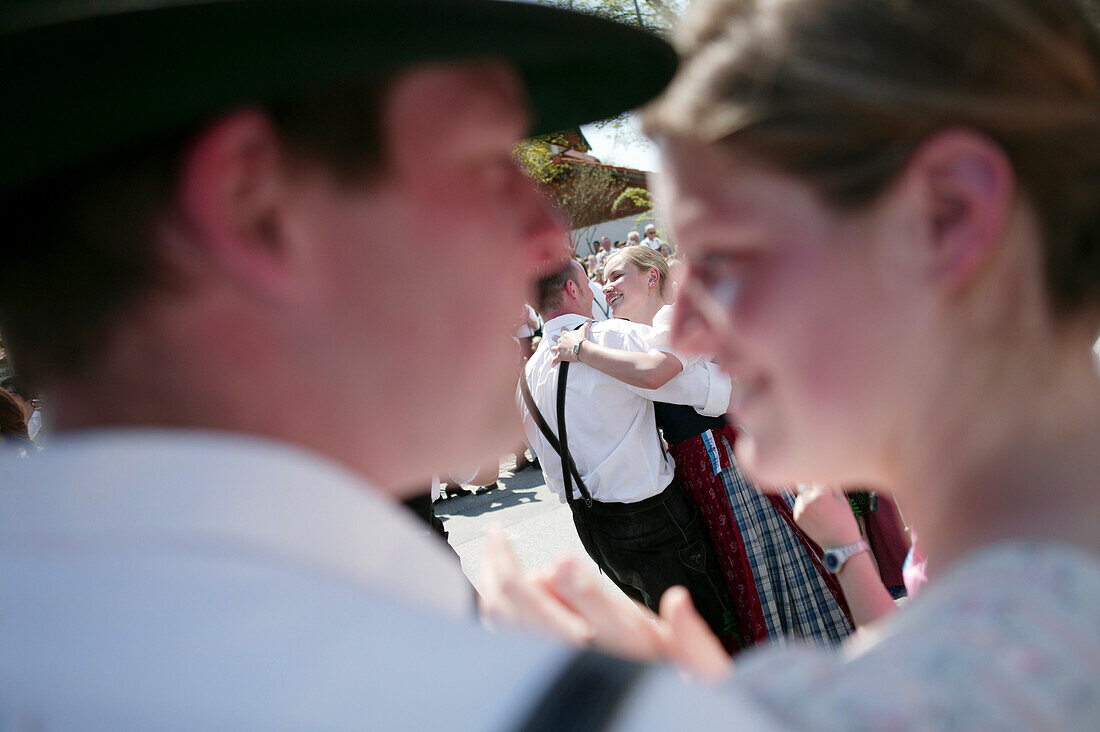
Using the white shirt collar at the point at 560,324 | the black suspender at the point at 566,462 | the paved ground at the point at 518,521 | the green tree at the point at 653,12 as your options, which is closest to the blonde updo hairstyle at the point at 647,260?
the white shirt collar at the point at 560,324

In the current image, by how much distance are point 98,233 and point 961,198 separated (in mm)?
949

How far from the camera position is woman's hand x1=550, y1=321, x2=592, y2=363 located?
3621 millimetres

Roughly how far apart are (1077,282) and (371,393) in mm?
912

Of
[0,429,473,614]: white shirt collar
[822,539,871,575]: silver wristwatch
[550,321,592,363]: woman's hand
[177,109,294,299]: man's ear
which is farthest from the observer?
[550,321,592,363]: woman's hand

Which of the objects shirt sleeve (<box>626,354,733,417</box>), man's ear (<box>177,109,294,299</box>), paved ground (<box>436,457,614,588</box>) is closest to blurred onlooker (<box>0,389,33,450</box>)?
paved ground (<box>436,457,614,588</box>)

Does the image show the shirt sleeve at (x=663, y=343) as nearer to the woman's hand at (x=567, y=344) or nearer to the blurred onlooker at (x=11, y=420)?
the woman's hand at (x=567, y=344)

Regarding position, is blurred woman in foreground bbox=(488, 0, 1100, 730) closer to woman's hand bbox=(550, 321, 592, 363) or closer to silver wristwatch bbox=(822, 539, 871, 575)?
silver wristwatch bbox=(822, 539, 871, 575)

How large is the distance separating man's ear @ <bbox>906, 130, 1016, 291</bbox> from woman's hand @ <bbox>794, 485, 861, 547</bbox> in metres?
0.96

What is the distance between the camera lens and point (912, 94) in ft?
2.91

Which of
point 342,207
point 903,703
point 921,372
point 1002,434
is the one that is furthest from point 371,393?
point 1002,434

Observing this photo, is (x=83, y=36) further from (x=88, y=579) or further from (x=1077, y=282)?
(x=1077, y=282)

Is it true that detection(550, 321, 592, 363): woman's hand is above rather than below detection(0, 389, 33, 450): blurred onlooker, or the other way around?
below

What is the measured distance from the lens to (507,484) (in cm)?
809

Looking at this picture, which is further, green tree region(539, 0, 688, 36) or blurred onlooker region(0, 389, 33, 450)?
blurred onlooker region(0, 389, 33, 450)
